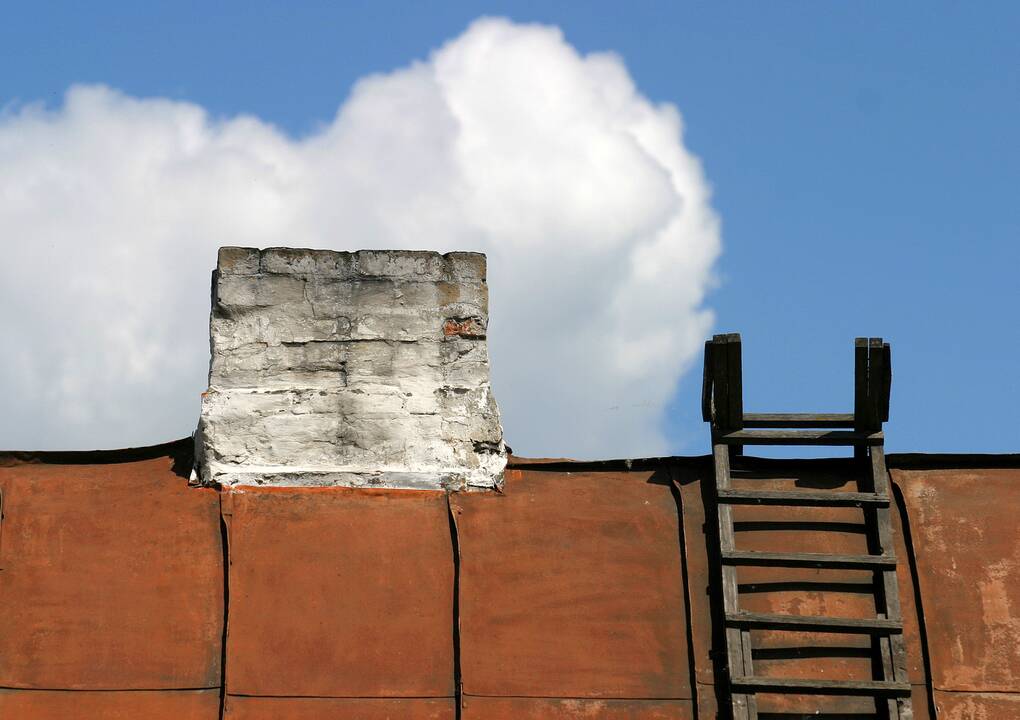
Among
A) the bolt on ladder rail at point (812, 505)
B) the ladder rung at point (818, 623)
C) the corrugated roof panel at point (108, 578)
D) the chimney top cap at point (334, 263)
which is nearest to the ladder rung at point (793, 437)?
the bolt on ladder rail at point (812, 505)

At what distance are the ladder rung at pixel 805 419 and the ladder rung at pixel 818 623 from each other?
1.00m

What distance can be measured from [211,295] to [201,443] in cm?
85

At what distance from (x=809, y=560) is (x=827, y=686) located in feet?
1.93

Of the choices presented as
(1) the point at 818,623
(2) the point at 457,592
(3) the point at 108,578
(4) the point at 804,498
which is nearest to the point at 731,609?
(1) the point at 818,623

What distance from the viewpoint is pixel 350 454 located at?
22.3 feet

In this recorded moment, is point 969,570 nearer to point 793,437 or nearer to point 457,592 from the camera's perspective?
point 793,437

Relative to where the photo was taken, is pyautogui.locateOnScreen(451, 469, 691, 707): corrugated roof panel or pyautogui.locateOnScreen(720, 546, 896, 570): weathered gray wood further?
pyautogui.locateOnScreen(720, 546, 896, 570): weathered gray wood

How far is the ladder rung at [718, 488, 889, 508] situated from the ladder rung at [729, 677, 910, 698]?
2.85 feet

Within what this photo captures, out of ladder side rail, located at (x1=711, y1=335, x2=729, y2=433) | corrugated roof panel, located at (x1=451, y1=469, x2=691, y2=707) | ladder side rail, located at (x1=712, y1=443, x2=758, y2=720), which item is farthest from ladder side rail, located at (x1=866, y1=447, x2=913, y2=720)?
corrugated roof panel, located at (x1=451, y1=469, x2=691, y2=707)

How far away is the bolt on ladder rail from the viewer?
5996 mm

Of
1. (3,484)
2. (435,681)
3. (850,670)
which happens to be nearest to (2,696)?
(3,484)

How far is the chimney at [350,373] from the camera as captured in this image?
6.76 meters

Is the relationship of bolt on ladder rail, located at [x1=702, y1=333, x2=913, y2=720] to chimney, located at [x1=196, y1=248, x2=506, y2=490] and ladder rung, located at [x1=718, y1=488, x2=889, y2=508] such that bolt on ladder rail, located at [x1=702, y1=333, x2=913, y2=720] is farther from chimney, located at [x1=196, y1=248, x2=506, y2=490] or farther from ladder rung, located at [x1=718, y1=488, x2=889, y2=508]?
chimney, located at [x1=196, y1=248, x2=506, y2=490]

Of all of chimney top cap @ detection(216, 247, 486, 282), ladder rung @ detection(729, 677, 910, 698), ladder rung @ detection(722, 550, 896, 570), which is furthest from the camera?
chimney top cap @ detection(216, 247, 486, 282)
